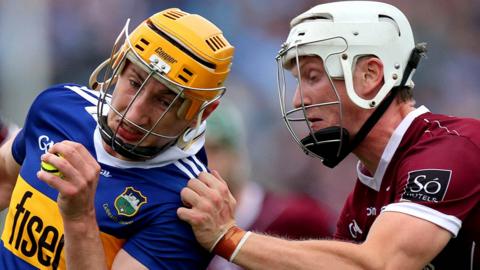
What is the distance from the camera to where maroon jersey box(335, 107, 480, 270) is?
348cm

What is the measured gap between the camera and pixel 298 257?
11.4 feet

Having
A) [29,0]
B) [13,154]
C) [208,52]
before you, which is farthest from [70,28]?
[208,52]

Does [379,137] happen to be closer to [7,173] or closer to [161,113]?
[161,113]

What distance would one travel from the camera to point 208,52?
135 inches

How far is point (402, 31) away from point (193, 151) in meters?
0.97

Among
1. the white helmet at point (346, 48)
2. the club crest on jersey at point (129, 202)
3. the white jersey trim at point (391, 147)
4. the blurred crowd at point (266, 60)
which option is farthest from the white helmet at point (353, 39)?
the blurred crowd at point (266, 60)

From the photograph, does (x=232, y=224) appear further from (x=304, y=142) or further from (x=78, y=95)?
(x=78, y=95)

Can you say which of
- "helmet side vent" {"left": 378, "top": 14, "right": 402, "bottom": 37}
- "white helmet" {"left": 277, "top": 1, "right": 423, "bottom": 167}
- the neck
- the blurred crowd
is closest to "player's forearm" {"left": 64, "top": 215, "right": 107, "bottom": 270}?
"white helmet" {"left": 277, "top": 1, "right": 423, "bottom": 167}

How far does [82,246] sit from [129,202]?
0.27 m

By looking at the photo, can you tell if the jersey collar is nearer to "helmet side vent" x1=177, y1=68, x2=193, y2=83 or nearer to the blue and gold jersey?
the blue and gold jersey

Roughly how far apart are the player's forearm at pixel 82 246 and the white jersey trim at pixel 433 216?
3.27 feet

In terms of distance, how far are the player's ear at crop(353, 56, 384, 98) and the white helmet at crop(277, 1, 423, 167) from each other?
2 centimetres

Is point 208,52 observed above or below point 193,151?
above

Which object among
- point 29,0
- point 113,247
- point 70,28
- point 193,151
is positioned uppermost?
point 193,151
